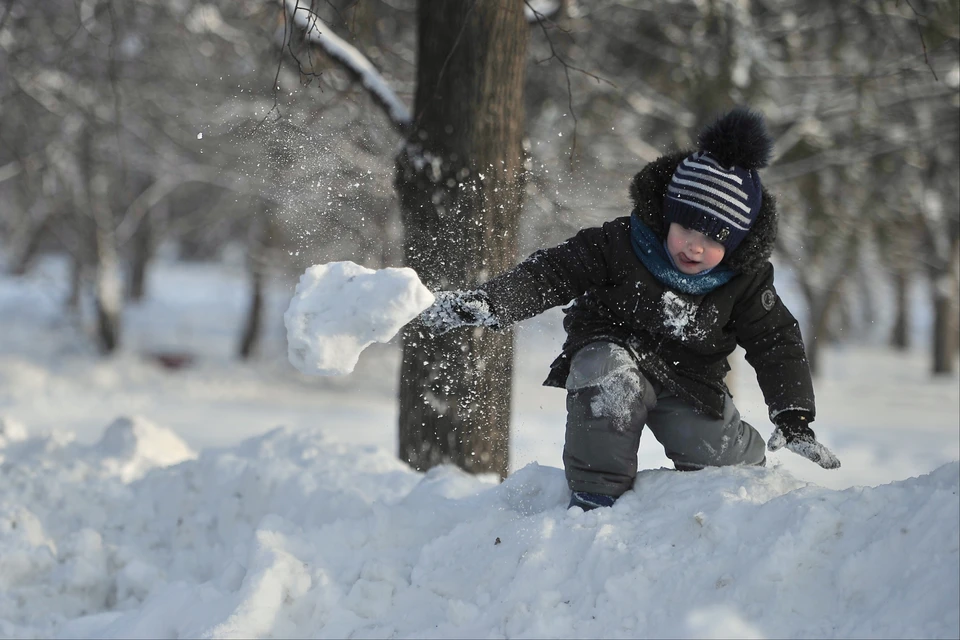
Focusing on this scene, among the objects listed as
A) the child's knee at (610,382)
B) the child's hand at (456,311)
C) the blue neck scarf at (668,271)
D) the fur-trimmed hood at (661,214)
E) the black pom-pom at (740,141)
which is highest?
the black pom-pom at (740,141)

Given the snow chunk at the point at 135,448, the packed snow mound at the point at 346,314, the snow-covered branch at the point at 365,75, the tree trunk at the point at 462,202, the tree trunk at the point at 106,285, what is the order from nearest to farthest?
1. the packed snow mound at the point at 346,314
2. the tree trunk at the point at 462,202
3. the snow-covered branch at the point at 365,75
4. the snow chunk at the point at 135,448
5. the tree trunk at the point at 106,285

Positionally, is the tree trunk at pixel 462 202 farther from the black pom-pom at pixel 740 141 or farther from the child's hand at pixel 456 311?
the black pom-pom at pixel 740 141

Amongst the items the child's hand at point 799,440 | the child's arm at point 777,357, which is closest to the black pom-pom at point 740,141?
the child's arm at point 777,357

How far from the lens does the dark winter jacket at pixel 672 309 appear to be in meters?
2.73

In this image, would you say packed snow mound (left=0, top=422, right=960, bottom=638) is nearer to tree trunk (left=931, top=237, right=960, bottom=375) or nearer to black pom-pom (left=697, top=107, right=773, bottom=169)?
black pom-pom (left=697, top=107, right=773, bottom=169)

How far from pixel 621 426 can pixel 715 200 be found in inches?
29.3

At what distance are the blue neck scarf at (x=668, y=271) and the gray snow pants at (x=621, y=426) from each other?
27cm

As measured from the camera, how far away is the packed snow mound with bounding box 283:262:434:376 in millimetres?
2332

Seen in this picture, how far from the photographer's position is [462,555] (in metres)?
2.62

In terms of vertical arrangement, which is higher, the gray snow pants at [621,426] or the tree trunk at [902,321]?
the tree trunk at [902,321]

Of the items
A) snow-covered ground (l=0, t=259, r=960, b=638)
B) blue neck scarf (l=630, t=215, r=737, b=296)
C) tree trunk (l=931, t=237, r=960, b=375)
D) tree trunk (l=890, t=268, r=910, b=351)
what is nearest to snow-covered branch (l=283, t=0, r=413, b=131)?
snow-covered ground (l=0, t=259, r=960, b=638)

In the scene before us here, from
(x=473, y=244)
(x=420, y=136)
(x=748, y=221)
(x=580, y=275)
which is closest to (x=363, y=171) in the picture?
(x=420, y=136)

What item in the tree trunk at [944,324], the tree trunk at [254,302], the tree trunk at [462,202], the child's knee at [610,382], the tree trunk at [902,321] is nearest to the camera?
the child's knee at [610,382]

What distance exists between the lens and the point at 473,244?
3.62 m
